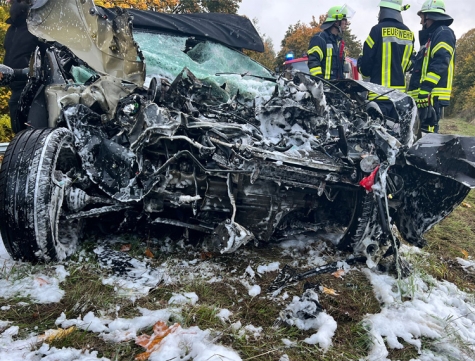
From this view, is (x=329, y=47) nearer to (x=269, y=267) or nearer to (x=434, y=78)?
(x=434, y=78)

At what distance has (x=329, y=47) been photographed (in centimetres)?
526

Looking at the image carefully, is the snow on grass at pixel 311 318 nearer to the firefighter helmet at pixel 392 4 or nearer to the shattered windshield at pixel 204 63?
the shattered windshield at pixel 204 63

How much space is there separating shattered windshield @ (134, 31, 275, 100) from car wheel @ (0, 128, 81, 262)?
1.04m

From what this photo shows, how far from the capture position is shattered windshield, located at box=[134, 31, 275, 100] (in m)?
3.21

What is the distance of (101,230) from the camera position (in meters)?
2.74

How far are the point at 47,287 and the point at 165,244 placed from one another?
0.89 metres

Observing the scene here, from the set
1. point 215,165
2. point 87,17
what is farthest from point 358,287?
point 87,17

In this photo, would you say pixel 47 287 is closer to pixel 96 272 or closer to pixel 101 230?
pixel 96 272

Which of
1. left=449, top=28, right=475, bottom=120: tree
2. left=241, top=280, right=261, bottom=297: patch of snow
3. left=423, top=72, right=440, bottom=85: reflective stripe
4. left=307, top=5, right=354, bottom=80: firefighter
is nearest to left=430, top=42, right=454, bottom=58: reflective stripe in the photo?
left=423, top=72, right=440, bottom=85: reflective stripe

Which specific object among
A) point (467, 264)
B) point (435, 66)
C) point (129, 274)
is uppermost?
point (435, 66)

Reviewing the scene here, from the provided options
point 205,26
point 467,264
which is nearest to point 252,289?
point 467,264

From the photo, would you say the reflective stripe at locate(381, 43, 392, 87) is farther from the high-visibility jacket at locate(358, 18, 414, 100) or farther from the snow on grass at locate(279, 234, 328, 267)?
the snow on grass at locate(279, 234, 328, 267)

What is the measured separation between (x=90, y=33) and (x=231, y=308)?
6.96 ft

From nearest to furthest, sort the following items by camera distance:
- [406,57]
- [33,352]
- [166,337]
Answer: [33,352], [166,337], [406,57]
